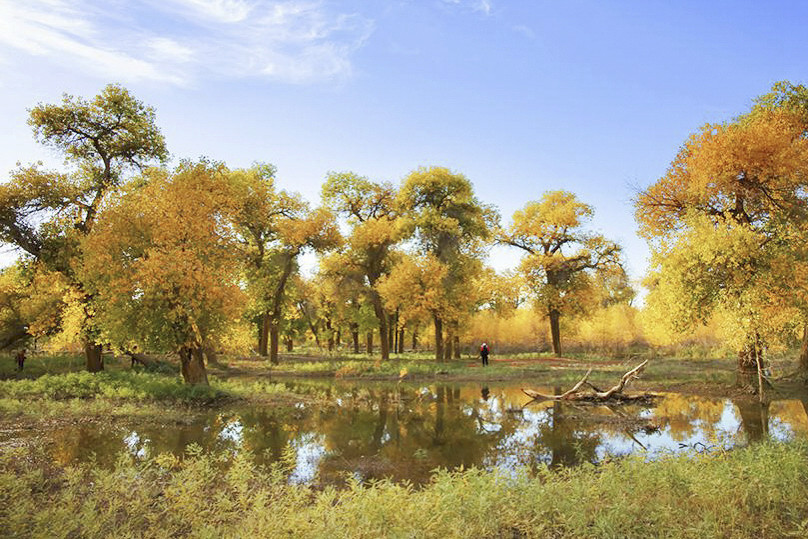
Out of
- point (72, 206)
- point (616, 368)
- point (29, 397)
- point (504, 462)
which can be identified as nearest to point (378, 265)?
point (616, 368)

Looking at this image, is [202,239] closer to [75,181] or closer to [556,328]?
[75,181]

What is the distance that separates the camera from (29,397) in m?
19.0

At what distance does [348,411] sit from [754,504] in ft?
46.4

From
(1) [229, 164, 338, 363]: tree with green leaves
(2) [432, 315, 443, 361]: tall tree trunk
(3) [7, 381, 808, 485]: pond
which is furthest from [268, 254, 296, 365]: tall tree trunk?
(3) [7, 381, 808, 485]: pond

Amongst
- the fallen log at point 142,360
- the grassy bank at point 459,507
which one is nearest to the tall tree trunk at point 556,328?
the fallen log at point 142,360

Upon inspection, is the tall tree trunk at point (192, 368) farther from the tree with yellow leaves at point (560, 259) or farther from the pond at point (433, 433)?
the tree with yellow leaves at point (560, 259)

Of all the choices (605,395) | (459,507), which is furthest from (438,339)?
(459,507)

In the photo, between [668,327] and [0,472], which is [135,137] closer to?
[0,472]

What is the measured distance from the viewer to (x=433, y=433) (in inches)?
607

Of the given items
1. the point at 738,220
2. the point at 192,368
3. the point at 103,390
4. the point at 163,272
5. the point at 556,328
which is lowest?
the point at 103,390

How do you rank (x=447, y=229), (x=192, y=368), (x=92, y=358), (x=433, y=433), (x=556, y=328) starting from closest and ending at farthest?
(x=433, y=433) < (x=192, y=368) < (x=92, y=358) < (x=447, y=229) < (x=556, y=328)

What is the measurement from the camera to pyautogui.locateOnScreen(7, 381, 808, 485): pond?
12016mm

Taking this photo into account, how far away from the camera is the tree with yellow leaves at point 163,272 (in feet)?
65.1

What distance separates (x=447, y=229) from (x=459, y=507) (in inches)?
1294
